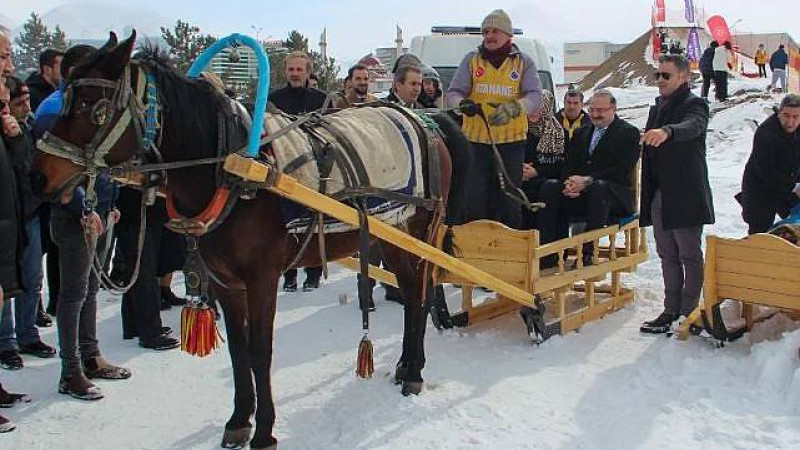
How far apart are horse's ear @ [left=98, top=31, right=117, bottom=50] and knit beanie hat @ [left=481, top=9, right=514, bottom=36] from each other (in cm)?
283

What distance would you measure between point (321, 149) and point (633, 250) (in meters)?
3.32

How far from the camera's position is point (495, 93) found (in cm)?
542

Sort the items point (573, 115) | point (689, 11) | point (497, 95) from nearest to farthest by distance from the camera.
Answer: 1. point (497, 95)
2. point (573, 115)
3. point (689, 11)

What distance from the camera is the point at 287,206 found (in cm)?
364

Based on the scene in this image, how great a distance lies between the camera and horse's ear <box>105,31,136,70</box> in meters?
3.07

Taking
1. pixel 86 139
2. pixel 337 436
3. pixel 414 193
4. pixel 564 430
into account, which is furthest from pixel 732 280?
pixel 86 139

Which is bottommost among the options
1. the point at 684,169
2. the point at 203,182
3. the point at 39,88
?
the point at 684,169

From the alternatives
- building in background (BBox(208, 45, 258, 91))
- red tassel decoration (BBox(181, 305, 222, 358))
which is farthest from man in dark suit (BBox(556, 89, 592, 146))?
red tassel decoration (BBox(181, 305, 222, 358))

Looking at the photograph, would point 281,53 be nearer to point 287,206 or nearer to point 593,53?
point 287,206

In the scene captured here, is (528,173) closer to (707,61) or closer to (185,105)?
(185,105)

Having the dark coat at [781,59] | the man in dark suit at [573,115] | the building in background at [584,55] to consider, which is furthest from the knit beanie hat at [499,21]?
the building in background at [584,55]

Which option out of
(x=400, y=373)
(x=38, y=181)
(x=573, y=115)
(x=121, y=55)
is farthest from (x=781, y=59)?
(x=38, y=181)

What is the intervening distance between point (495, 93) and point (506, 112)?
233 mm

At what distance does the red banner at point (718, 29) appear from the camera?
26375 mm
